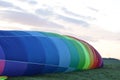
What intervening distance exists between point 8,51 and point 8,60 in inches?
15.5

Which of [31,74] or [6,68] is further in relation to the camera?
[31,74]

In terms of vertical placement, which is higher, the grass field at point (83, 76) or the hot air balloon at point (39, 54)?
the hot air balloon at point (39, 54)

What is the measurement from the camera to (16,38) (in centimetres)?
1405

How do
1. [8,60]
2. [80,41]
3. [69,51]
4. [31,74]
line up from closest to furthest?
[8,60] < [31,74] < [69,51] < [80,41]

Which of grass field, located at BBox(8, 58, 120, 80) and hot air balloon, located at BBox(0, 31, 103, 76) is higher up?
hot air balloon, located at BBox(0, 31, 103, 76)

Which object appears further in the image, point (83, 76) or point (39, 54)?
point (83, 76)

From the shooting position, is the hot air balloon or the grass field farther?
the grass field

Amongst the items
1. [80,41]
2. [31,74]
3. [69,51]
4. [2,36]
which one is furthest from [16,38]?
[80,41]

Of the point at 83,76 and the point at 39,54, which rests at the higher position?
the point at 39,54

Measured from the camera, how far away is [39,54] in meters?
14.0

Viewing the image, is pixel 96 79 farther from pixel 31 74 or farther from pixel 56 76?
pixel 31 74

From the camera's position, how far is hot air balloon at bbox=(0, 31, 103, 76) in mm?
13156

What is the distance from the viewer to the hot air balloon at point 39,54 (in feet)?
43.2

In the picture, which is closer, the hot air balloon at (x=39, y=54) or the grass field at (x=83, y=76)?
the hot air balloon at (x=39, y=54)
